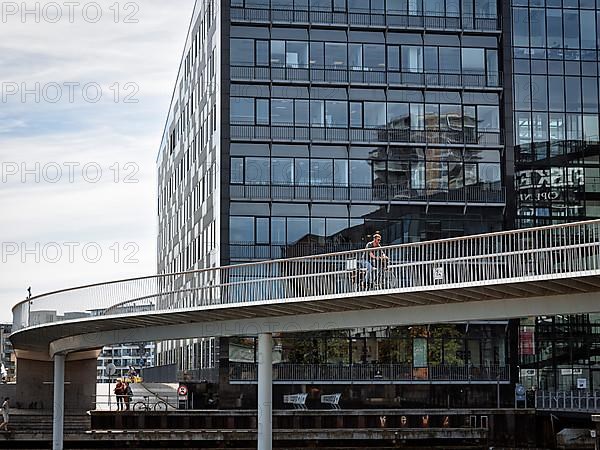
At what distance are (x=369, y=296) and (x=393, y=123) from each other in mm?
32366

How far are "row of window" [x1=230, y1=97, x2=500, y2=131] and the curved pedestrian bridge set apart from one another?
18.0 meters

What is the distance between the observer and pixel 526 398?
6669 cm

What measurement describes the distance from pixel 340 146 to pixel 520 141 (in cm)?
999

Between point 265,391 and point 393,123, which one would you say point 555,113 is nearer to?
point 393,123

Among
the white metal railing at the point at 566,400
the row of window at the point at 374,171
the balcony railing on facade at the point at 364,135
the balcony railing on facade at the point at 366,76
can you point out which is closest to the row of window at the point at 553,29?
the balcony railing on facade at the point at 366,76

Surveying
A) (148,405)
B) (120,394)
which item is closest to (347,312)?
(148,405)

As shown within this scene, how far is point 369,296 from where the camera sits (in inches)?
1480

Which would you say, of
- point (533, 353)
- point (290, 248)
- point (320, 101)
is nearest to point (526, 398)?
point (533, 353)

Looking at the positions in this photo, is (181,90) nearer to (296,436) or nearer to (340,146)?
(340,146)

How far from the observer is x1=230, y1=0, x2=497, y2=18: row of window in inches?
2689

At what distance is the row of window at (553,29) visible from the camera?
70.2 m

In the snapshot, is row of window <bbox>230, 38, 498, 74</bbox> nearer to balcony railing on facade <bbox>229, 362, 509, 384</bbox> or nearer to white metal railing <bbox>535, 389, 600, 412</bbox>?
balcony railing on facade <bbox>229, 362, 509, 384</bbox>

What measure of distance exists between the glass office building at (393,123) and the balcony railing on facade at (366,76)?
8cm

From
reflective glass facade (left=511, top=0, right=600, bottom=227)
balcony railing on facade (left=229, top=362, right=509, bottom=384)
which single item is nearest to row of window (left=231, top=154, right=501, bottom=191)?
reflective glass facade (left=511, top=0, right=600, bottom=227)
